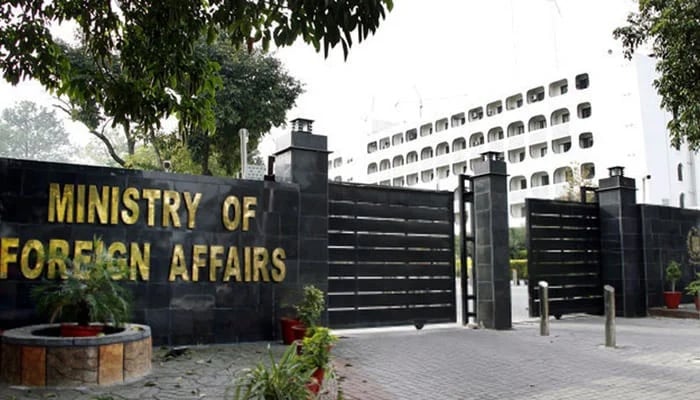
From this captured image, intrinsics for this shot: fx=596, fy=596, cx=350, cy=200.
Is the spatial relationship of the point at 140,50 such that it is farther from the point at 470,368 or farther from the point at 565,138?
the point at 565,138

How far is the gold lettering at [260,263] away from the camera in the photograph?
28.2 feet

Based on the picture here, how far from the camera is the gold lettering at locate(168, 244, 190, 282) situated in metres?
8.00

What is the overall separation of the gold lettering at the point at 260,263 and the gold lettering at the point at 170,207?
120 cm

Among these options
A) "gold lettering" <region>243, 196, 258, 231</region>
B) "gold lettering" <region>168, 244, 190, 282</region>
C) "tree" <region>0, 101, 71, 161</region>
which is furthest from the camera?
"tree" <region>0, 101, 71, 161</region>

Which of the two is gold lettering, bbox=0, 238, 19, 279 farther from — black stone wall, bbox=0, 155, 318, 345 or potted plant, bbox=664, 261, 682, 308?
potted plant, bbox=664, 261, 682, 308

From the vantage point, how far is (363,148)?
2643 inches

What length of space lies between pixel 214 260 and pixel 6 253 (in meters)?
2.53

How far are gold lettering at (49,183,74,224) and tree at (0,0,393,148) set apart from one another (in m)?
1.75

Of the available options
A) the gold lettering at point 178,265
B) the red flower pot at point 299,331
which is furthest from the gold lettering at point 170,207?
the red flower pot at point 299,331

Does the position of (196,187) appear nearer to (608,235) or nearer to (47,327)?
(47,327)

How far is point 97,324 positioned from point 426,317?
5.88 metres

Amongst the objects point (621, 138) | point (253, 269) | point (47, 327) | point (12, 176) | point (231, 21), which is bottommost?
point (47, 327)

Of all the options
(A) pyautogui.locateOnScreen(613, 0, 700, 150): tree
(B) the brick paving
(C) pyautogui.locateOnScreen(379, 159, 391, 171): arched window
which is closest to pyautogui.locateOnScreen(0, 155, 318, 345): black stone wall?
(B) the brick paving

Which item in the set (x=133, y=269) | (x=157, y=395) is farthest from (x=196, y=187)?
(x=157, y=395)
